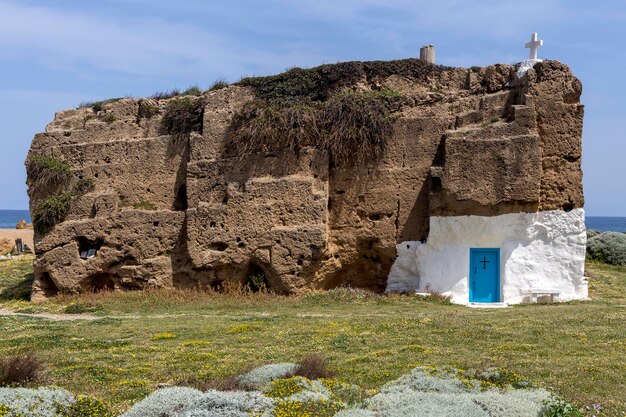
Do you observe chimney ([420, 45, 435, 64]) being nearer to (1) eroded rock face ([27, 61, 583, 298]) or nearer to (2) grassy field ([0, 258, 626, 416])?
(1) eroded rock face ([27, 61, 583, 298])

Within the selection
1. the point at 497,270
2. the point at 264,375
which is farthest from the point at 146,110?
the point at 264,375

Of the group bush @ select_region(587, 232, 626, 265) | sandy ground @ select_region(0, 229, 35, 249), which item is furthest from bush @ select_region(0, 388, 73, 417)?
sandy ground @ select_region(0, 229, 35, 249)

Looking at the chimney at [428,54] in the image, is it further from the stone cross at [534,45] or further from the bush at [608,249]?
the bush at [608,249]

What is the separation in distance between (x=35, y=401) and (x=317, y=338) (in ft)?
20.7

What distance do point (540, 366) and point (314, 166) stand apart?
10.9m

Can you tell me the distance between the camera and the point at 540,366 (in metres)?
10.4

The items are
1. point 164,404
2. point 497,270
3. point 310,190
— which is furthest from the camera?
point 310,190

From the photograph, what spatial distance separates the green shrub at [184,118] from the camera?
Answer: 21750 millimetres

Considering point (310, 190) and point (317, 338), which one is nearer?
point (317, 338)

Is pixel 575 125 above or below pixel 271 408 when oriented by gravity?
above

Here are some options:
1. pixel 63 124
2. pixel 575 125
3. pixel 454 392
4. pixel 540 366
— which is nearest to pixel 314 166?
pixel 575 125

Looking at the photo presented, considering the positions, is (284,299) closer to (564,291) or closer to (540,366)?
(564,291)

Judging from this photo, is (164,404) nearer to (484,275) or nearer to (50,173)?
(484,275)

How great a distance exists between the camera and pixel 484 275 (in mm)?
19359
